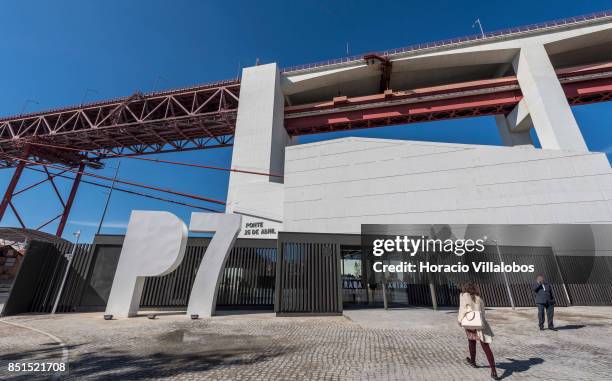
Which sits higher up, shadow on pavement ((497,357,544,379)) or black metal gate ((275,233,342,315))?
black metal gate ((275,233,342,315))

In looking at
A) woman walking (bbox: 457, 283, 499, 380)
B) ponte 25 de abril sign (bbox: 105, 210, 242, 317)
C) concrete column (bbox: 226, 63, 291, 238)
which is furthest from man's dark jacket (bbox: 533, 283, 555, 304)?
concrete column (bbox: 226, 63, 291, 238)

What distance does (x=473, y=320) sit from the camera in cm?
450

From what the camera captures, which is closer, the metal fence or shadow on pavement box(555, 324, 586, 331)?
shadow on pavement box(555, 324, 586, 331)

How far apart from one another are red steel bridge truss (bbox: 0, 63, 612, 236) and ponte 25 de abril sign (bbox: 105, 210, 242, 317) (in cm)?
1303

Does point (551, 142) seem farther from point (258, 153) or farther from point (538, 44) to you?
point (258, 153)

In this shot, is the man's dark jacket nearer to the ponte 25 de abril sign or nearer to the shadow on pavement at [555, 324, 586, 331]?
the shadow on pavement at [555, 324, 586, 331]

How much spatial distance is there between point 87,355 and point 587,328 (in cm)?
1393

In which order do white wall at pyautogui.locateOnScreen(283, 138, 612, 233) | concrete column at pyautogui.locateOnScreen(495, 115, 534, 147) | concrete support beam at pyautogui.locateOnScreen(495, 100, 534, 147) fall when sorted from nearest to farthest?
white wall at pyautogui.locateOnScreen(283, 138, 612, 233) < concrete support beam at pyautogui.locateOnScreen(495, 100, 534, 147) < concrete column at pyautogui.locateOnScreen(495, 115, 534, 147)

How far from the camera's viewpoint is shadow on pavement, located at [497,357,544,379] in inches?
178

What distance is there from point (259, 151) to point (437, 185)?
618 inches

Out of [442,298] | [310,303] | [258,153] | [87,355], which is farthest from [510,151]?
[87,355]

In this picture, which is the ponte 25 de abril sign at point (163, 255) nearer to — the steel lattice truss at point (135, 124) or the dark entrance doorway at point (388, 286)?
the dark entrance doorway at point (388, 286)

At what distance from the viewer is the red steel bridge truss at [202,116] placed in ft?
84.3

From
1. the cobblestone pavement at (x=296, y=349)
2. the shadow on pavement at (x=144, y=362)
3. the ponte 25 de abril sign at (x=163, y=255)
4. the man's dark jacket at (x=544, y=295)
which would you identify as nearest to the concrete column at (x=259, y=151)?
the ponte 25 de abril sign at (x=163, y=255)
